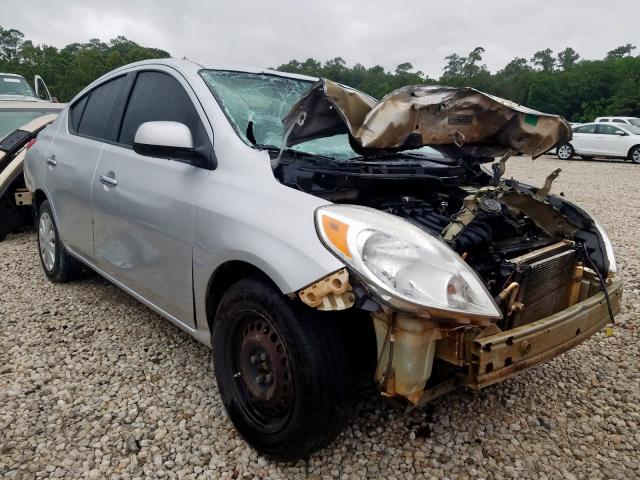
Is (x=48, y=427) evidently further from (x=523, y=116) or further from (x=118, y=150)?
(x=523, y=116)

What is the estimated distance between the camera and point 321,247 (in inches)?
71.0

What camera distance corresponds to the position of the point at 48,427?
239 centimetres

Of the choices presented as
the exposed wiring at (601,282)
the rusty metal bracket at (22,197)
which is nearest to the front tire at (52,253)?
the rusty metal bracket at (22,197)

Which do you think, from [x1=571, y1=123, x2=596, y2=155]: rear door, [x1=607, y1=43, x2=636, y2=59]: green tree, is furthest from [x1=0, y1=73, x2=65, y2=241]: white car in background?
[x1=607, y1=43, x2=636, y2=59]: green tree

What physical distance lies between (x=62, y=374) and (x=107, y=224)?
934mm

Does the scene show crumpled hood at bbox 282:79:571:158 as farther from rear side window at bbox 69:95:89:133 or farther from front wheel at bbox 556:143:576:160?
front wheel at bbox 556:143:576:160

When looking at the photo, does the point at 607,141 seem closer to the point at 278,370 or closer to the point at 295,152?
the point at 295,152

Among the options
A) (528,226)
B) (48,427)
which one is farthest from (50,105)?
(528,226)

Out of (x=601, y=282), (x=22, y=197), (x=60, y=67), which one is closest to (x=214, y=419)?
(x=601, y=282)

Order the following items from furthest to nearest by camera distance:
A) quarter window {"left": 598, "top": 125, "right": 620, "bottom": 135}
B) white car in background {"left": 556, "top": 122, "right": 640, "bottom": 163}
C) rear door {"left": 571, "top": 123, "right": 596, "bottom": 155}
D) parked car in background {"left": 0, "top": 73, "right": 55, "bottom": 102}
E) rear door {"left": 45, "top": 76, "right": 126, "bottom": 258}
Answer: rear door {"left": 571, "top": 123, "right": 596, "bottom": 155} < quarter window {"left": 598, "top": 125, "right": 620, "bottom": 135} < white car in background {"left": 556, "top": 122, "right": 640, "bottom": 163} < parked car in background {"left": 0, "top": 73, "right": 55, "bottom": 102} < rear door {"left": 45, "top": 76, "right": 126, "bottom": 258}

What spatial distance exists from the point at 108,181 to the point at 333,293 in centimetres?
200

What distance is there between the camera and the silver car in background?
1.75 meters

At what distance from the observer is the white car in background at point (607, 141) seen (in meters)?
18.1

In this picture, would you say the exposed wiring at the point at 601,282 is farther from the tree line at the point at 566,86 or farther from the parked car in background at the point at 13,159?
the tree line at the point at 566,86
